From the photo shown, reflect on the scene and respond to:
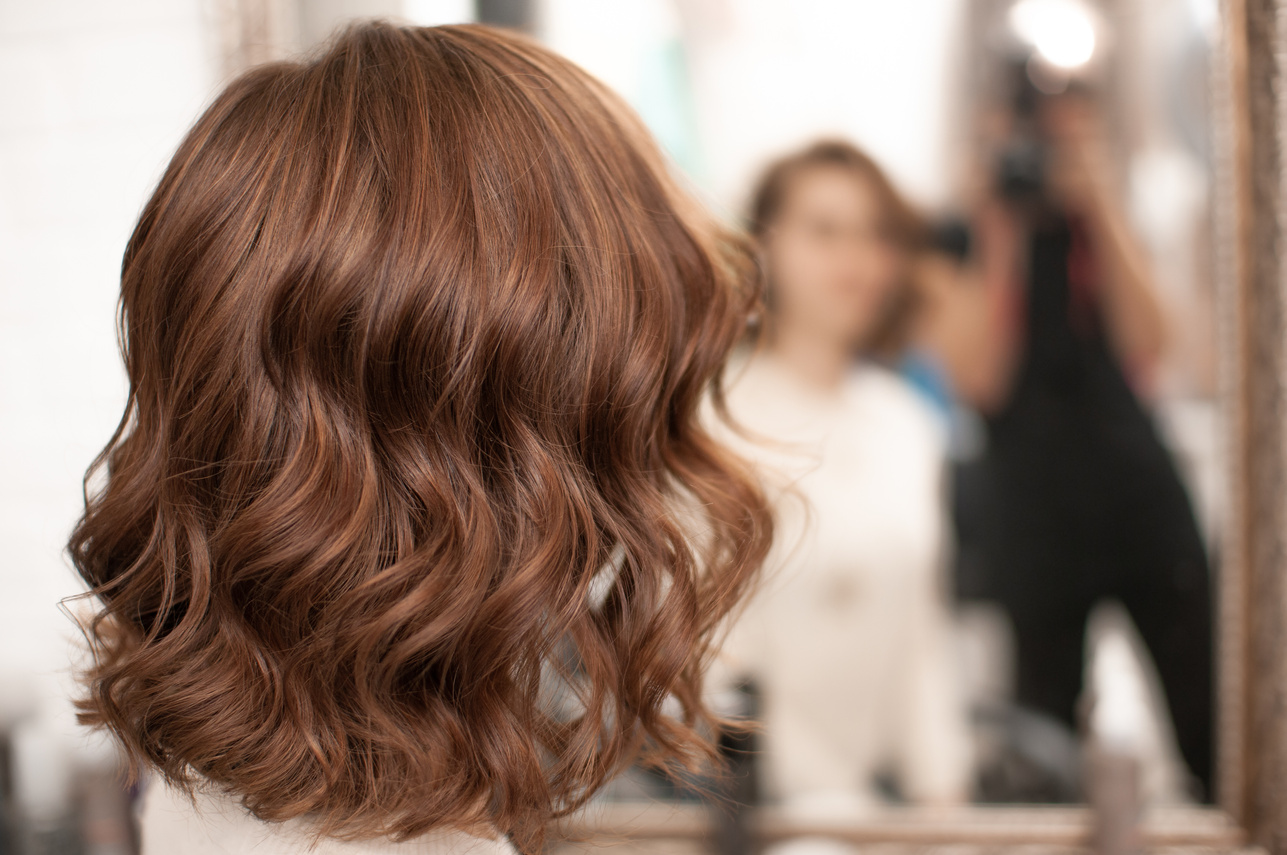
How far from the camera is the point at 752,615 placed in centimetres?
69

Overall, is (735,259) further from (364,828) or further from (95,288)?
(95,288)

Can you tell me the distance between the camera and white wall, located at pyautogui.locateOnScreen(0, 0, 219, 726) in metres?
0.70

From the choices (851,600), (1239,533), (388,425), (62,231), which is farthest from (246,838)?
(1239,533)

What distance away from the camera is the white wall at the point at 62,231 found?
2.31 ft

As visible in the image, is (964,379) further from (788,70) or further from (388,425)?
(388,425)

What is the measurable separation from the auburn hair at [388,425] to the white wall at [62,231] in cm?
A: 36

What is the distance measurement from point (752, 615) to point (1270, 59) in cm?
64

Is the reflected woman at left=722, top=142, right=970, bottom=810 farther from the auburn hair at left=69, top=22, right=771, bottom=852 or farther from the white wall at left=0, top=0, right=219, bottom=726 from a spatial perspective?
the white wall at left=0, top=0, right=219, bottom=726

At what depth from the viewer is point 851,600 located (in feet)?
2.27

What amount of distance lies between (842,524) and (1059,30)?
1.52ft

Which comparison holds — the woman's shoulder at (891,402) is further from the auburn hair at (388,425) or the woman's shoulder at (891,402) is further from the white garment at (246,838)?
the white garment at (246,838)

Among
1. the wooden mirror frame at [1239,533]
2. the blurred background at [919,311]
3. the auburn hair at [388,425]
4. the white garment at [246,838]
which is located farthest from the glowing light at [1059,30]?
the white garment at [246,838]

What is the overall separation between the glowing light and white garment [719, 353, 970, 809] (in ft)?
0.99

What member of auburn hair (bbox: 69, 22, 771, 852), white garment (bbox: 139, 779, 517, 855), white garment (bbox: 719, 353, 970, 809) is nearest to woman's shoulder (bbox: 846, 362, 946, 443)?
white garment (bbox: 719, 353, 970, 809)
